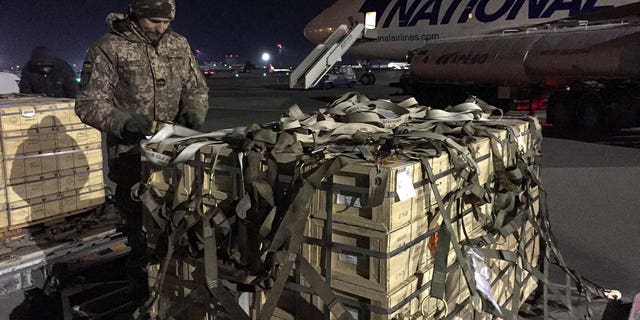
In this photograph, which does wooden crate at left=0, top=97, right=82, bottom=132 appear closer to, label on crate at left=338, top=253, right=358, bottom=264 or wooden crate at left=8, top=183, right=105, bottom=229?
wooden crate at left=8, top=183, right=105, bottom=229

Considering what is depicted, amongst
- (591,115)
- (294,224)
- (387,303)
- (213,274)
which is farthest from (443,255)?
(591,115)

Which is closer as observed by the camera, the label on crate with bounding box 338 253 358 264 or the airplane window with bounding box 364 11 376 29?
the label on crate with bounding box 338 253 358 264

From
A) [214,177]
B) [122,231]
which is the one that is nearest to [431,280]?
[214,177]

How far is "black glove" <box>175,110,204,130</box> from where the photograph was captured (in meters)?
4.59

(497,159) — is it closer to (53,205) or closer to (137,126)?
(137,126)

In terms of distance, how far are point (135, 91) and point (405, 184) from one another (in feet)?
8.84

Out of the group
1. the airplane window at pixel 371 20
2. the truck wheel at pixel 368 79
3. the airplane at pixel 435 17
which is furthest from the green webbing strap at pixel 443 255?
the truck wheel at pixel 368 79

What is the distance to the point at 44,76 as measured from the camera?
10531 millimetres

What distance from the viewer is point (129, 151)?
447 cm

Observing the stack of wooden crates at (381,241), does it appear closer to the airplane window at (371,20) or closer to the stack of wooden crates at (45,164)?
the stack of wooden crates at (45,164)

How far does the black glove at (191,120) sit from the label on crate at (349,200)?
7.31ft

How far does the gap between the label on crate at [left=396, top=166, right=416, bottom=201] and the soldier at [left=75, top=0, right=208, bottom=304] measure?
7.45 feet

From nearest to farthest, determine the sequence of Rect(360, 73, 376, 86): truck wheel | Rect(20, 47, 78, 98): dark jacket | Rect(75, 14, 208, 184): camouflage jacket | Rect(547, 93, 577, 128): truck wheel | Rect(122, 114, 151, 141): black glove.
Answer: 1. Rect(122, 114, 151, 141): black glove
2. Rect(75, 14, 208, 184): camouflage jacket
3. Rect(20, 47, 78, 98): dark jacket
4. Rect(547, 93, 577, 128): truck wheel
5. Rect(360, 73, 376, 86): truck wheel

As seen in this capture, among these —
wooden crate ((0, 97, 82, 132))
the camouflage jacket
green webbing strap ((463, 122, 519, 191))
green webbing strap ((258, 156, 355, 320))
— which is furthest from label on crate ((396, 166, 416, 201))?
wooden crate ((0, 97, 82, 132))
